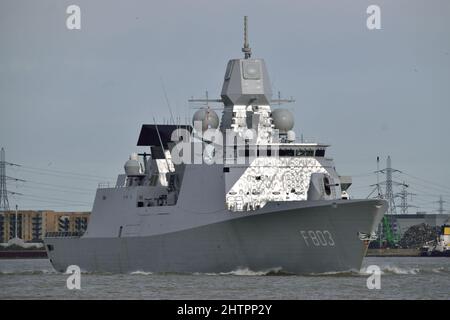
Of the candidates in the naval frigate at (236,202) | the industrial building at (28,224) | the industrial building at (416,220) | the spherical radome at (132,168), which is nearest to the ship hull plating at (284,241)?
the naval frigate at (236,202)

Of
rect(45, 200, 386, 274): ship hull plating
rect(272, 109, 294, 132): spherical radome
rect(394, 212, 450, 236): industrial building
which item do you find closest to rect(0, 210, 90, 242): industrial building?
rect(394, 212, 450, 236): industrial building

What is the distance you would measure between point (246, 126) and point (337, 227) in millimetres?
7865

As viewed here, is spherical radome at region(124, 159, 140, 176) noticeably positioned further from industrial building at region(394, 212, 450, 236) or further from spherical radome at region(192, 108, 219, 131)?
industrial building at region(394, 212, 450, 236)

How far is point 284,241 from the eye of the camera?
151ft

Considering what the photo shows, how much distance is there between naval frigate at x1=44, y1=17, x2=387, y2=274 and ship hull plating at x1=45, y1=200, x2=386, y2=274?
37mm

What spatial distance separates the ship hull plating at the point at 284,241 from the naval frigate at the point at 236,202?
0.12 ft

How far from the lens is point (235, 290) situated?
134 ft

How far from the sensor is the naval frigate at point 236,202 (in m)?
45.8

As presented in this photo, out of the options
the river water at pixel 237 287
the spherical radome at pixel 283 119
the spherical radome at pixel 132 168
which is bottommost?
the river water at pixel 237 287

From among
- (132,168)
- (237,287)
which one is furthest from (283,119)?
(237,287)

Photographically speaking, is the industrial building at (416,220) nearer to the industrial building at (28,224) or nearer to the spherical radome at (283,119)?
the industrial building at (28,224)

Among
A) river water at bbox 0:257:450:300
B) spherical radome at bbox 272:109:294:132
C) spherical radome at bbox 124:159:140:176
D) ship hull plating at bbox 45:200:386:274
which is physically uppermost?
spherical radome at bbox 272:109:294:132

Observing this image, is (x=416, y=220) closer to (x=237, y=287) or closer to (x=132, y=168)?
(x=132, y=168)

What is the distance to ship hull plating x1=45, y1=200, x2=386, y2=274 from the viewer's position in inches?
1790
